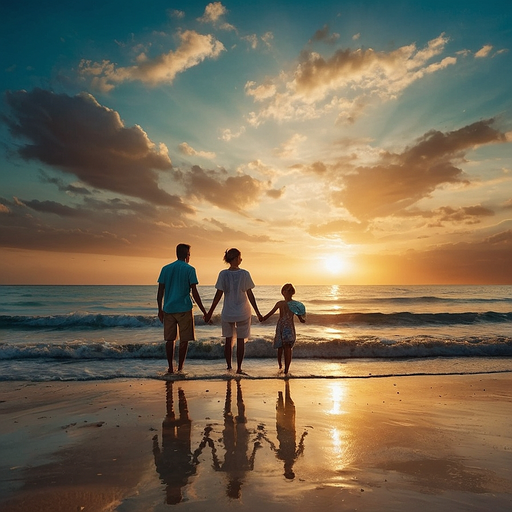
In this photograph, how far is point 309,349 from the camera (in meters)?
11.0

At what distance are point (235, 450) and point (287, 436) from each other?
0.69 metres

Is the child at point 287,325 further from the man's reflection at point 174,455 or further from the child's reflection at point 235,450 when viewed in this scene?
the man's reflection at point 174,455

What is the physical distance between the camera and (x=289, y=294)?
26.1 ft

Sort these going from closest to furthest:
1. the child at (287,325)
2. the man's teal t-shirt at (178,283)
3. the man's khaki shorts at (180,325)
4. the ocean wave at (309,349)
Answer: the man's teal t-shirt at (178,283)
the man's khaki shorts at (180,325)
the child at (287,325)
the ocean wave at (309,349)

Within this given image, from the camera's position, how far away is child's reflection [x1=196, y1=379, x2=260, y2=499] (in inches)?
110

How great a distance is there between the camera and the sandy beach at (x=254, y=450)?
256cm

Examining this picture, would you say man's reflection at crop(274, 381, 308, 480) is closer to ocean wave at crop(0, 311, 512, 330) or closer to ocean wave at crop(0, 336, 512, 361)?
ocean wave at crop(0, 336, 512, 361)

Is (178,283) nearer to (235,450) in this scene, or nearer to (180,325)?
(180,325)

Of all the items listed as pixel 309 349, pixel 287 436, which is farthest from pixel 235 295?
pixel 309 349

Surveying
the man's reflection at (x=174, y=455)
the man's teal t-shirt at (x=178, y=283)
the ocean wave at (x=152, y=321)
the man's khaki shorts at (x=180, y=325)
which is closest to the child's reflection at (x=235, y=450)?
the man's reflection at (x=174, y=455)

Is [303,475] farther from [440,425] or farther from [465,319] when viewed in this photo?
[465,319]

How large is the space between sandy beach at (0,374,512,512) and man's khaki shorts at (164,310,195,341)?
4.74 feet

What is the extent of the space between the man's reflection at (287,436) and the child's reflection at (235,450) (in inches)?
10.4

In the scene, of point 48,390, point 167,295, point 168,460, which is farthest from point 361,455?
point 48,390
